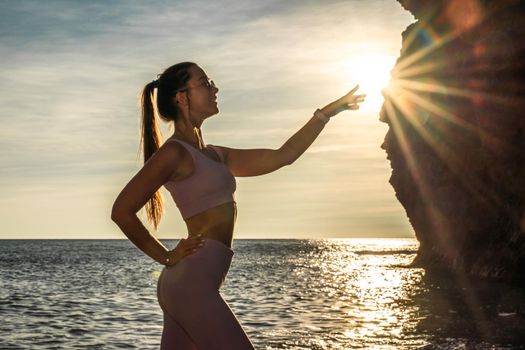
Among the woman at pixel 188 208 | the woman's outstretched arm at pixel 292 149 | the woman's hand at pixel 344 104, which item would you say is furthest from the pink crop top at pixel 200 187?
the woman's hand at pixel 344 104

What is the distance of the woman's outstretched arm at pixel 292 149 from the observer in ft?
14.4

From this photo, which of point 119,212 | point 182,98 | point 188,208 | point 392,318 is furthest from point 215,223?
point 392,318

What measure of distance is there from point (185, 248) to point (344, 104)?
154cm

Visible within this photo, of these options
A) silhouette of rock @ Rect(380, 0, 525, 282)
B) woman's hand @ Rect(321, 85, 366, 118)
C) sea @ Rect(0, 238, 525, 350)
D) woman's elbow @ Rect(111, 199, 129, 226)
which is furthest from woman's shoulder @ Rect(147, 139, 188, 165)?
silhouette of rock @ Rect(380, 0, 525, 282)

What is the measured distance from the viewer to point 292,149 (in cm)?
443

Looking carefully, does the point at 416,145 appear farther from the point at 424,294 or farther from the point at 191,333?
the point at 191,333

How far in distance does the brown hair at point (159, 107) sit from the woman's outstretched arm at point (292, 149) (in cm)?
60

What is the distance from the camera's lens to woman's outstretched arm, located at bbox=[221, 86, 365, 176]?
439cm

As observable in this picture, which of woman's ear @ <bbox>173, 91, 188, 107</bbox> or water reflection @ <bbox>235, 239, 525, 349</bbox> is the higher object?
woman's ear @ <bbox>173, 91, 188, 107</bbox>

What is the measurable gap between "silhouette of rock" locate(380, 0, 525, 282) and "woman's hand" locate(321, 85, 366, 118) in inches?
1172

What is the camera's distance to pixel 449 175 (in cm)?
4447

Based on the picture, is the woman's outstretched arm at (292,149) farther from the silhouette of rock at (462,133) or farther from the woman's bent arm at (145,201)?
the silhouette of rock at (462,133)

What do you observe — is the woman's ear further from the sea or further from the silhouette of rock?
the silhouette of rock

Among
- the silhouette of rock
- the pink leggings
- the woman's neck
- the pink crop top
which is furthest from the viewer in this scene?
the silhouette of rock
